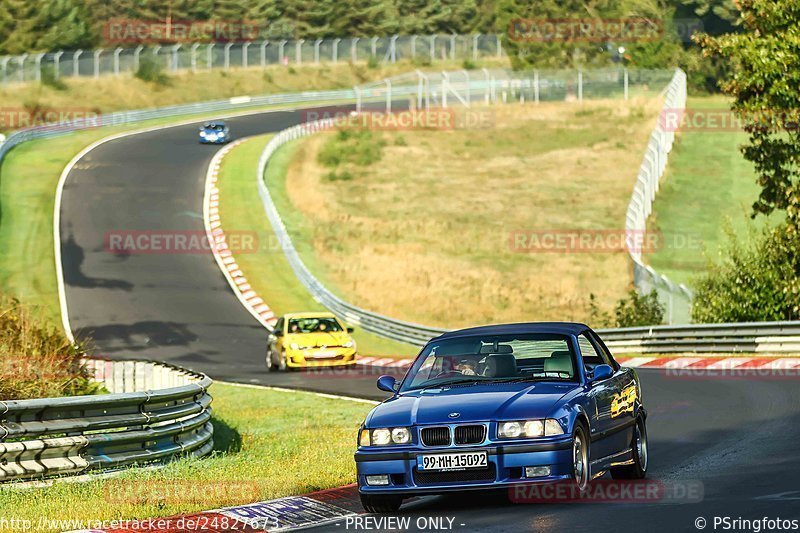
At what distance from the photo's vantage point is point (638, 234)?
4116 cm

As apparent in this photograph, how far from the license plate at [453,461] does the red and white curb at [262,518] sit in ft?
2.82

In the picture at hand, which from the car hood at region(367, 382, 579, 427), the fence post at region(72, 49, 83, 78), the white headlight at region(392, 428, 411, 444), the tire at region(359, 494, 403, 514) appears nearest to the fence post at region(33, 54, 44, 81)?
the fence post at region(72, 49, 83, 78)

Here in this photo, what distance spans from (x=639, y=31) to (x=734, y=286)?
236 ft

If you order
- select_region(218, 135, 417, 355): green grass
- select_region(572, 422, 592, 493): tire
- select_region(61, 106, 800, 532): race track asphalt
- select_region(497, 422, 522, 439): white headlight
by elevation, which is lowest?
select_region(218, 135, 417, 355): green grass

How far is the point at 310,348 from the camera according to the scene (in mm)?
29453

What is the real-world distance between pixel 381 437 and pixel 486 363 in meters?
1.32

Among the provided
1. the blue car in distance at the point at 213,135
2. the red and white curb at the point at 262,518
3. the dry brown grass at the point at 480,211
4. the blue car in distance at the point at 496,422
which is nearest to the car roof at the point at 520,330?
the blue car in distance at the point at 496,422

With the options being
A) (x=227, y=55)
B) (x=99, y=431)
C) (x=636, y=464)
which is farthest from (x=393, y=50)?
(x=636, y=464)

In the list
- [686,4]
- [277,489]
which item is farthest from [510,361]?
[686,4]

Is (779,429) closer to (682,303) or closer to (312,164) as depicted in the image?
(682,303)

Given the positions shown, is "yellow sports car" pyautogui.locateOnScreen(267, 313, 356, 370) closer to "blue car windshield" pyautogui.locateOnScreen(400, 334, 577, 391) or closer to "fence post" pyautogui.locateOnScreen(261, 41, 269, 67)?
"blue car windshield" pyautogui.locateOnScreen(400, 334, 577, 391)

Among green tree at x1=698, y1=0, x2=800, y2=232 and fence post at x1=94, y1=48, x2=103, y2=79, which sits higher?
green tree at x1=698, y1=0, x2=800, y2=232

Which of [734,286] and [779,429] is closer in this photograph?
[779,429]

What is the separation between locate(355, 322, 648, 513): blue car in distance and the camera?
32.5 feet
